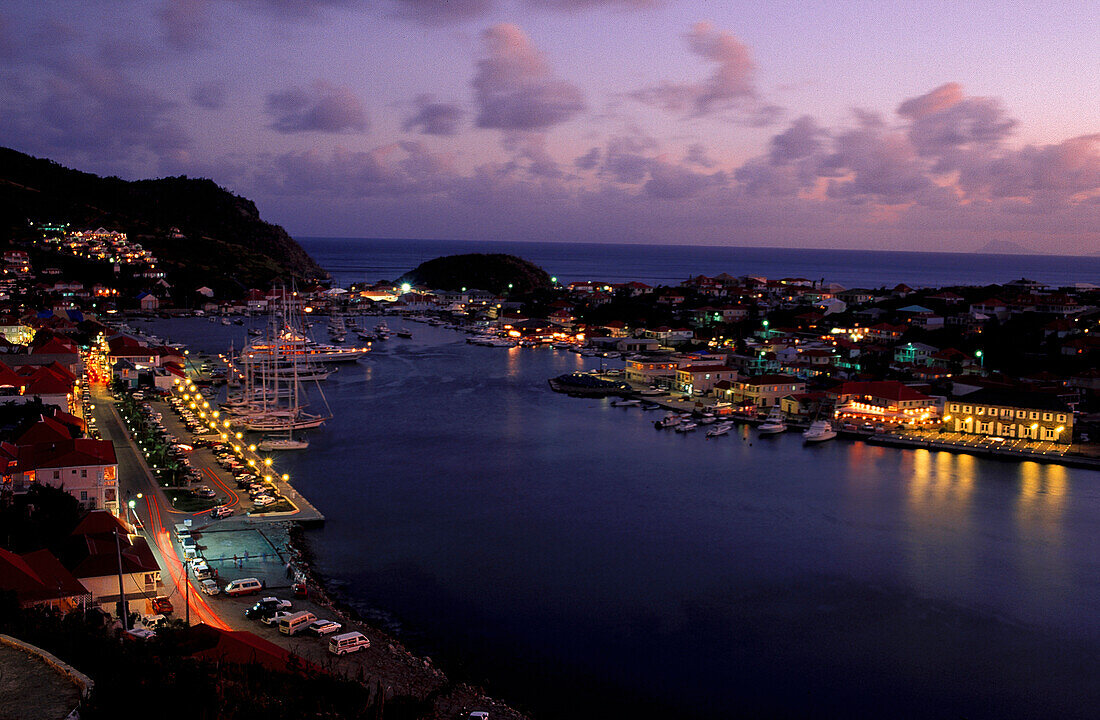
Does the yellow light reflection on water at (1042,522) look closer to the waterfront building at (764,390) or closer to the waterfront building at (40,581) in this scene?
the waterfront building at (764,390)

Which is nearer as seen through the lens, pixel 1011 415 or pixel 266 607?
pixel 266 607

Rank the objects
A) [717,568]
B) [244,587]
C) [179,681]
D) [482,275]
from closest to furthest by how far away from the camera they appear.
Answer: [179,681] < [244,587] < [717,568] < [482,275]

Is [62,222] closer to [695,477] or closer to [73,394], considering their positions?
[73,394]

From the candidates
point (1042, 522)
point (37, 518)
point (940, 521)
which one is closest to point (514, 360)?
point (940, 521)

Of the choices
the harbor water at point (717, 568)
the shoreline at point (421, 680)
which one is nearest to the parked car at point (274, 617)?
the shoreline at point (421, 680)

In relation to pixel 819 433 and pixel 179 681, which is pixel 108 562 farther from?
pixel 819 433

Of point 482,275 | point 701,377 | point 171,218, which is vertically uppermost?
point 171,218
